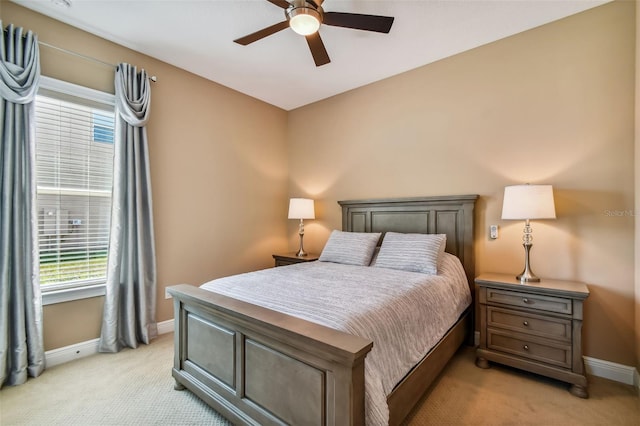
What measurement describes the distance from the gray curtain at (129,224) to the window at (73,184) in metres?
0.16

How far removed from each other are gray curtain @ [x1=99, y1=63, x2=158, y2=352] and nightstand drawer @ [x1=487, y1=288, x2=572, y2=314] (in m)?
3.14

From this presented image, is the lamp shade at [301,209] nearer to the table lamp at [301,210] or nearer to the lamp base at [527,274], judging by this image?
the table lamp at [301,210]

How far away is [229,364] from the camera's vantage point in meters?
1.69

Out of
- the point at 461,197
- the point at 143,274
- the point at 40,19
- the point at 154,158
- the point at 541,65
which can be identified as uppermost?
the point at 40,19

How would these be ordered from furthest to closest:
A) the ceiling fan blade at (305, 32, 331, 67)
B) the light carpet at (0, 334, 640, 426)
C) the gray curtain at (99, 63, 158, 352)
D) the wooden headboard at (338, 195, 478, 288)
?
1. the wooden headboard at (338, 195, 478, 288)
2. the gray curtain at (99, 63, 158, 352)
3. the ceiling fan blade at (305, 32, 331, 67)
4. the light carpet at (0, 334, 640, 426)

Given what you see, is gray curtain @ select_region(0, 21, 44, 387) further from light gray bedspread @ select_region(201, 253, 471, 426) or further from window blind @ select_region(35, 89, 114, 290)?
light gray bedspread @ select_region(201, 253, 471, 426)

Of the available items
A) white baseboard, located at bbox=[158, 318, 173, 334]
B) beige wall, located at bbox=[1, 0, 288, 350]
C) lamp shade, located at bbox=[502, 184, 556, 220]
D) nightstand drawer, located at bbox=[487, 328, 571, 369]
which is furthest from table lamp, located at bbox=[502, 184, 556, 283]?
white baseboard, located at bbox=[158, 318, 173, 334]

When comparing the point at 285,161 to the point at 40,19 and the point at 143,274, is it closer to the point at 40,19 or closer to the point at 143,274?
the point at 143,274

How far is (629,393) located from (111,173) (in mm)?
4517

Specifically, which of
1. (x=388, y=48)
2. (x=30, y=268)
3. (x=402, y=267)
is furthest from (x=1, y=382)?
(x=388, y=48)

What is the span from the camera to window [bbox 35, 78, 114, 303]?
2.40m

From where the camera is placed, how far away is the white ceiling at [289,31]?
2.31 m

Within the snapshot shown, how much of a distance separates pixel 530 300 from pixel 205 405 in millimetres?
2430

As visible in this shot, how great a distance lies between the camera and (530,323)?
86.4 inches
